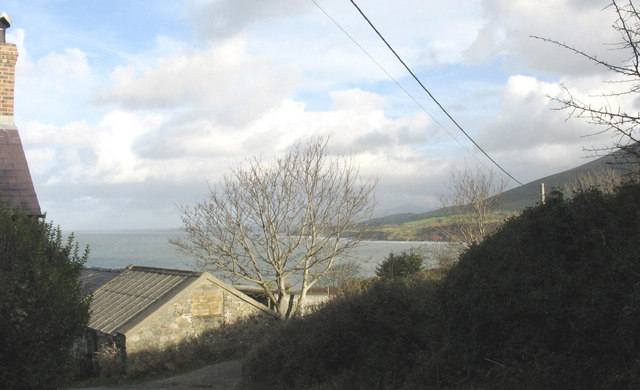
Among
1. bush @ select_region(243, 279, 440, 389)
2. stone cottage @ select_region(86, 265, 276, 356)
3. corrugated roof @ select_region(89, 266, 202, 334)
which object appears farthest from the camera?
corrugated roof @ select_region(89, 266, 202, 334)

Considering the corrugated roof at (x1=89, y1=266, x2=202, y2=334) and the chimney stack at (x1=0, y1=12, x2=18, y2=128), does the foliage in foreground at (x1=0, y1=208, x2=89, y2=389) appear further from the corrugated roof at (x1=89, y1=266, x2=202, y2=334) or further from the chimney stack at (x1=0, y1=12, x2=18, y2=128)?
the corrugated roof at (x1=89, y1=266, x2=202, y2=334)

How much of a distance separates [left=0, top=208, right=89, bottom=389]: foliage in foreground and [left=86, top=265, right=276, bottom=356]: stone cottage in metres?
10.2

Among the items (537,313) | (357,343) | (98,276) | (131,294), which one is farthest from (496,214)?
(537,313)

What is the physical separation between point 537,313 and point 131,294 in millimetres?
18412

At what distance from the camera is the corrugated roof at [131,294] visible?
20.4m

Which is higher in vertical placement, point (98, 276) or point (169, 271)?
point (169, 271)

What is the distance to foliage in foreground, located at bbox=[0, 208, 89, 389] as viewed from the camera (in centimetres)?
812

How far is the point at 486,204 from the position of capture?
113ft

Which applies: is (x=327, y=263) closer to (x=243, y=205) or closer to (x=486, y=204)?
(x=243, y=205)

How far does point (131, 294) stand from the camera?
22297mm

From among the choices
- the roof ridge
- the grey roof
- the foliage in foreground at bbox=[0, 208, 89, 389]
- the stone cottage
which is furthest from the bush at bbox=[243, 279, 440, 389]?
the grey roof

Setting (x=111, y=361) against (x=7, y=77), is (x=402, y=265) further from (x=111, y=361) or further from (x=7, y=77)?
(x=7, y=77)

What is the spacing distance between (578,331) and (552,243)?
3.76 ft

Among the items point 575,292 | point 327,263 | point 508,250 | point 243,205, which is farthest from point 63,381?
point 327,263
